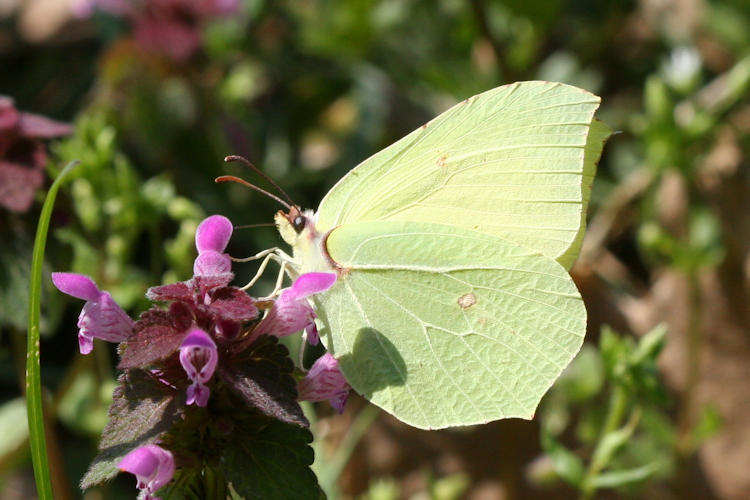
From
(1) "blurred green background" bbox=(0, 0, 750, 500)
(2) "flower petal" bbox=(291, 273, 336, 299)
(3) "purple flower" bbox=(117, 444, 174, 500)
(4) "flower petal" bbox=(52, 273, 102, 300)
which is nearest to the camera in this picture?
(3) "purple flower" bbox=(117, 444, 174, 500)

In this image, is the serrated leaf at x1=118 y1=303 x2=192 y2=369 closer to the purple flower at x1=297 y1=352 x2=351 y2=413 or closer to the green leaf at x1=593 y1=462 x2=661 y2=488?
the purple flower at x1=297 y1=352 x2=351 y2=413

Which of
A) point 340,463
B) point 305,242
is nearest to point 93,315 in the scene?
point 305,242

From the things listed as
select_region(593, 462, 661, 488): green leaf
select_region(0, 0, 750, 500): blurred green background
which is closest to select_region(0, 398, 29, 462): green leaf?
select_region(0, 0, 750, 500): blurred green background

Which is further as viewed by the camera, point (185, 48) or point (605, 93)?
point (605, 93)

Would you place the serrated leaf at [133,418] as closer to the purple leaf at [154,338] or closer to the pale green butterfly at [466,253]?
the purple leaf at [154,338]

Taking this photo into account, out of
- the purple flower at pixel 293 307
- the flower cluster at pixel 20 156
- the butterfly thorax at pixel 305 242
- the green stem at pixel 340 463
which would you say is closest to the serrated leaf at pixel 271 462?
the purple flower at pixel 293 307

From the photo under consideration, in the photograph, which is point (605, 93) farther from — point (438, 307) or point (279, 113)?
point (438, 307)

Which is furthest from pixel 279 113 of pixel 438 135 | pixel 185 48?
pixel 438 135
